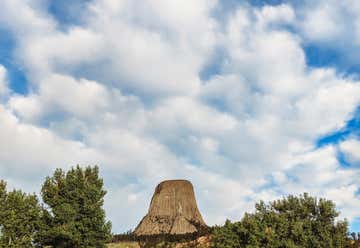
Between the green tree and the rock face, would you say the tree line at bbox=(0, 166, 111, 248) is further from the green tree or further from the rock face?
the rock face

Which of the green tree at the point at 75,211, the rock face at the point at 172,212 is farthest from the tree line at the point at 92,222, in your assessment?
the rock face at the point at 172,212

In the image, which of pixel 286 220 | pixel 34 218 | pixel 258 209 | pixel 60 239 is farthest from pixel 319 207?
pixel 34 218

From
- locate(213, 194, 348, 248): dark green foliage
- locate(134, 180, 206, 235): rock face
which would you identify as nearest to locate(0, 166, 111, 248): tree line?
locate(213, 194, 348, 248): dark green foliage

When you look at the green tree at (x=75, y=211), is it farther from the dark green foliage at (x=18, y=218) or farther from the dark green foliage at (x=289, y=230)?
the dark green foliage at (x=289, y=230)

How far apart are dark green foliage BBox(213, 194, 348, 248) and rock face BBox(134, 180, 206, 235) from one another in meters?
21.3

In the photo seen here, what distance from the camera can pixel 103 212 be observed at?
45906 millimetres

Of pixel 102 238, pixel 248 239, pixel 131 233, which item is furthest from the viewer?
pixel 131 233

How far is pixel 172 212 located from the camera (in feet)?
220

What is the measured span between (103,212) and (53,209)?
19.8 ft

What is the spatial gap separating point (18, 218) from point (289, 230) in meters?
32.2

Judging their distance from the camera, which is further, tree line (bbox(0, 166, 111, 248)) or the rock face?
the rock face

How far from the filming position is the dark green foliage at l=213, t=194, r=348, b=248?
42.1 m

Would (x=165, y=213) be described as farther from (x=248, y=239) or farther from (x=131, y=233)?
(x=248, y=239)

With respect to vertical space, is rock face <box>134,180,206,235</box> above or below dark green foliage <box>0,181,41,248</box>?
above
